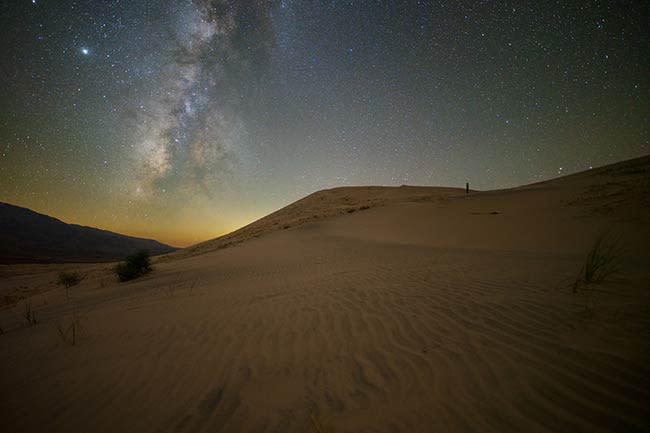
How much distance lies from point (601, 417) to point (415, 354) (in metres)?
1.29

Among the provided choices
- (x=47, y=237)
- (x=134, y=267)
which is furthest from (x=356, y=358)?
(x=47, y=237)

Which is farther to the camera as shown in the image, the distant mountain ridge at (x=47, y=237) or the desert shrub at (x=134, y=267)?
the distant mountain ridge at (x=47, y=237)

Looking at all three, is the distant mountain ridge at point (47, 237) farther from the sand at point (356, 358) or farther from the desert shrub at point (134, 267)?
the sand at point (356, 358)

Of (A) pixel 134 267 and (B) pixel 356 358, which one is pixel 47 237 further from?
(B) pixel 356 358

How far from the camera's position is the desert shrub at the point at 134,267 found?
9938 millimetres

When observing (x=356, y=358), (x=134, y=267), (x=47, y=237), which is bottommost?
(x=356, y=358)

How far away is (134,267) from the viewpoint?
1009cm

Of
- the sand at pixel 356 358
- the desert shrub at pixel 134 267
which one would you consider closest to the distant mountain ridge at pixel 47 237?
the desert shrub at pixel 134 267

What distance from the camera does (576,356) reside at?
6.82 feet

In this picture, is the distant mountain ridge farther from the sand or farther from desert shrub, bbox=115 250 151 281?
the sand

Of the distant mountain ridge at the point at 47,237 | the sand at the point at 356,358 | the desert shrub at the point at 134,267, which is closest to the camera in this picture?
the sand at the point at 356,358

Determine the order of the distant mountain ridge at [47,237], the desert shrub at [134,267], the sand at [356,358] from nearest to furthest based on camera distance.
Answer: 1. the sand at [356,358]
2. the desert shrub at [134,267]
3. the distant mountain ridge at [47,237]

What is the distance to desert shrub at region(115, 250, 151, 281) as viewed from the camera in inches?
391

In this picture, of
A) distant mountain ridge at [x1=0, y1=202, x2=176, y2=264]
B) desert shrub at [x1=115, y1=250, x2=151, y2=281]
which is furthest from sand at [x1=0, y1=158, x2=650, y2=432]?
distant mountain ridge at [x1=0, y1=202, x2=176, y2=264]
